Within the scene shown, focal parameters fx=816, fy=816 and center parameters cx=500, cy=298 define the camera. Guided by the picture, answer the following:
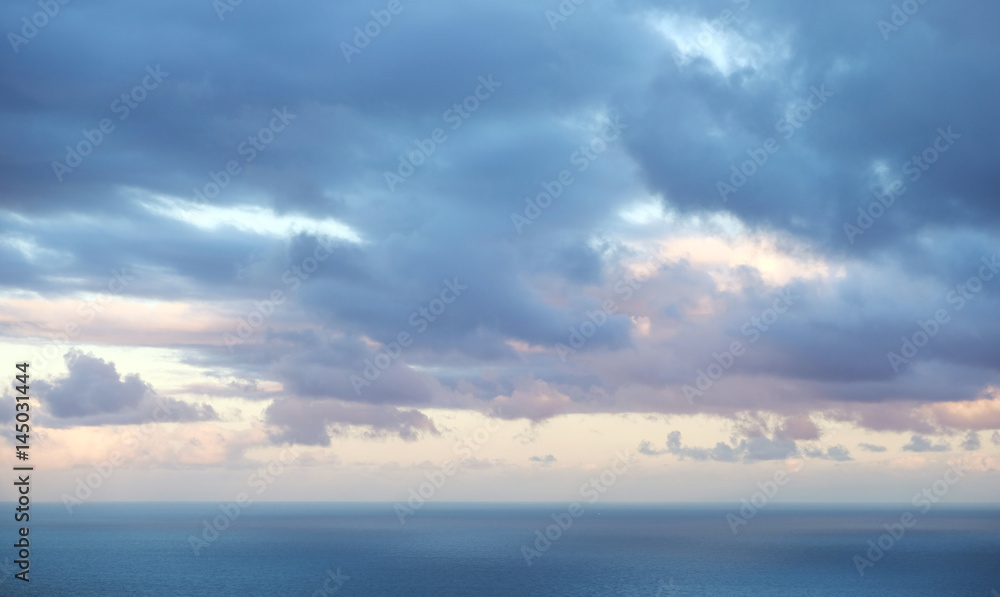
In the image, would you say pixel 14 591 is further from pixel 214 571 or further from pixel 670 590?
pixel 670 590

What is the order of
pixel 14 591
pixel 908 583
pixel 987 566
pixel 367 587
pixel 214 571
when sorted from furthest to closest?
pixel 987 566 → pixel 214 571 → pixel 908 583 → pixel 367 587 → pixel 14 591

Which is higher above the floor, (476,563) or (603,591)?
(476,563)

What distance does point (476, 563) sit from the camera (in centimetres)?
19125

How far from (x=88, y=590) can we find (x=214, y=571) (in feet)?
109

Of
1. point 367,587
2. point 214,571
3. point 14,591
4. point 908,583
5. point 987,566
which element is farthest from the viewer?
point 987,566

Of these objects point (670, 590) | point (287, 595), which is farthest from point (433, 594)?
point (670, 590)

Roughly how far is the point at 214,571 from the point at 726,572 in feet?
356

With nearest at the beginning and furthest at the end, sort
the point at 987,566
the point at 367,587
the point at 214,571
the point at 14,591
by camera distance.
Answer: the point at 14,591 → the point at 367,587 → the point at 214,571 → the point at 987,566

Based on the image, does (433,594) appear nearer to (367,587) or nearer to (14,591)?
(367,587)

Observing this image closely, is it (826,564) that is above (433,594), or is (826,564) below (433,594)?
above

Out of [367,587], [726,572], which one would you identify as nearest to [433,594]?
[367,587]

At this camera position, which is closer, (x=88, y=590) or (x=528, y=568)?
(x=88, y=590)

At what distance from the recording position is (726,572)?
174 metres

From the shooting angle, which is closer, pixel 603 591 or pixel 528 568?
pixel 603 591
